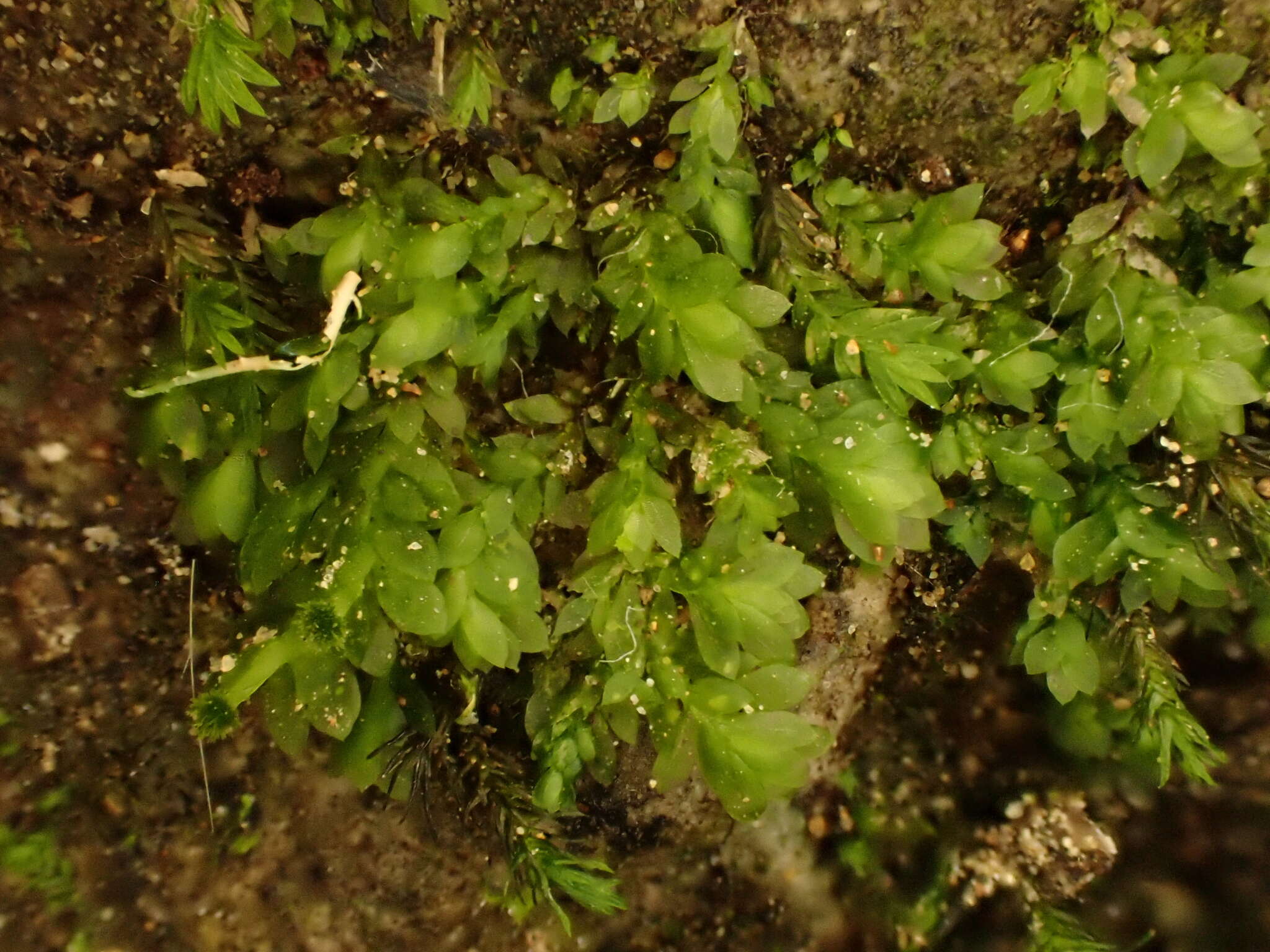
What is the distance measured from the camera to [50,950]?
1.75m

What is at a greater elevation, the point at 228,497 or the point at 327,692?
the point at 228,497

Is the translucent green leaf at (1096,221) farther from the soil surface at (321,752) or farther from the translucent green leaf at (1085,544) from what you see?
the translucent green leaf at (1085,544)

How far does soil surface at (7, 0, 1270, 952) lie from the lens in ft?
5.40

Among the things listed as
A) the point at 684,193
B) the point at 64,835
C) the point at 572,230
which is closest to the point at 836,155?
the point at 684,193

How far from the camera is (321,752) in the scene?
2020 millimetres

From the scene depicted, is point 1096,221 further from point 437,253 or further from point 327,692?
Result: point 327,692

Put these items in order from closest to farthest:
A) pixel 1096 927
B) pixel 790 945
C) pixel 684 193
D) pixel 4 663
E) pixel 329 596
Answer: pixel 329 596 < pixel 684 193 < pixel 4 663 < pixel 1096 927 < pixel 790 945

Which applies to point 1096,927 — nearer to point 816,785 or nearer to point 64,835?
point 816,785

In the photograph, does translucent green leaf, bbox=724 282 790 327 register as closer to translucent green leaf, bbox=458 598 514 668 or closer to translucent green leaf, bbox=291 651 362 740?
translucent green leaf, bbox=458 598 514 668

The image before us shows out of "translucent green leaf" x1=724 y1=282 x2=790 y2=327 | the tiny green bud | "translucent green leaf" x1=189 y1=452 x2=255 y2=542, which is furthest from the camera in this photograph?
"translucent green leaf" x1=189 y1=452 x2=255 y2=542

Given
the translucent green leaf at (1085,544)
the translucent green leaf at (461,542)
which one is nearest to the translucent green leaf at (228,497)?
the translucent green leaf at (461,542)

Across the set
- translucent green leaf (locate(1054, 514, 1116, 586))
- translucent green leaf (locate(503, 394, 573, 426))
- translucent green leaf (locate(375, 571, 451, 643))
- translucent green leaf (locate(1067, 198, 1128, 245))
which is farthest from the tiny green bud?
translucent green leaf (locate(1067, 198, 1128, 245))

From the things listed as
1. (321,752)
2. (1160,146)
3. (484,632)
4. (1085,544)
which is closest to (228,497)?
(484,632)

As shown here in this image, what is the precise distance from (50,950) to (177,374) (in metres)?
1.28
